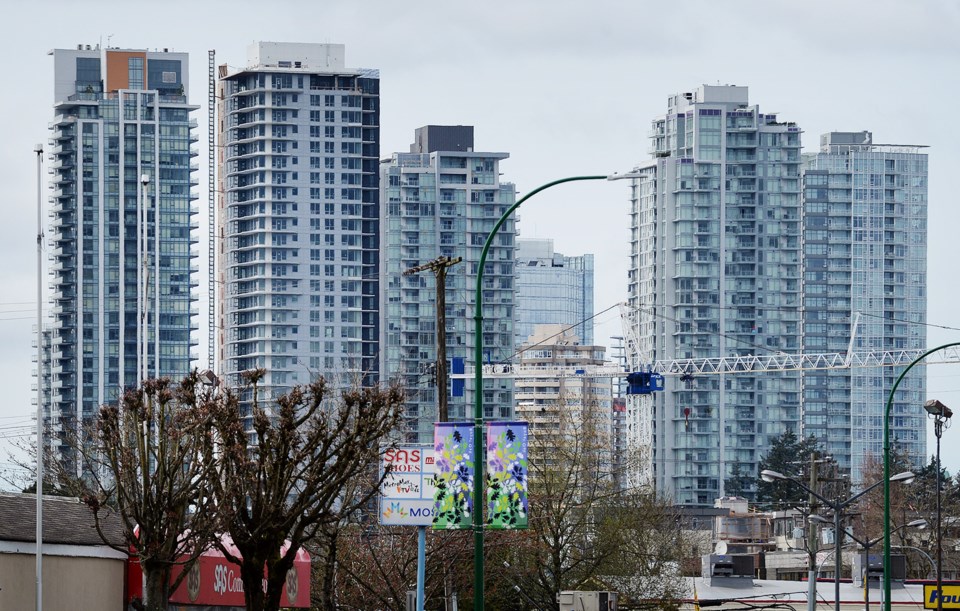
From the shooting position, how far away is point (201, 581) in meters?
42.1

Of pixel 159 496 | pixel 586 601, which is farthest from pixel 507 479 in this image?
pixel 159 496

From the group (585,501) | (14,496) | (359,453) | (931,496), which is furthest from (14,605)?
(931,496)

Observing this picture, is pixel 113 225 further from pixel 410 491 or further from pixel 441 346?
pixel 410 491

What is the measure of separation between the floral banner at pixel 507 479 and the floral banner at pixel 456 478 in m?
0.36

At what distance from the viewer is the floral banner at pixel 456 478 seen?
27.0 m

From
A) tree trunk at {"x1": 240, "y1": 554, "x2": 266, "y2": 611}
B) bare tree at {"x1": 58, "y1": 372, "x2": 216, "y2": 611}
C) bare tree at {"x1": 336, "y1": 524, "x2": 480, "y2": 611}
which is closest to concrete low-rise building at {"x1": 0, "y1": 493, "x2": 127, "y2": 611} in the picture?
bare tree at {"x1": 58, "y1": 372, "x2": 216, "y2": 611}

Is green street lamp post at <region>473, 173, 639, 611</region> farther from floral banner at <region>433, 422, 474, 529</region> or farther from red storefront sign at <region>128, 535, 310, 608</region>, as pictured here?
red storefront sign at <region>128, 535, 310, 608</region>

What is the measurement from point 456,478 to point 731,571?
1981 inches

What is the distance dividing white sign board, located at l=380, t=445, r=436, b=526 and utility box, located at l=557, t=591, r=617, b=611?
7.30 m

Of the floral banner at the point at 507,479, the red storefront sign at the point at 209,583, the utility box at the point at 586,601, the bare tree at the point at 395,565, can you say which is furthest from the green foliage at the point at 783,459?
the floral banner at the point at 507,479

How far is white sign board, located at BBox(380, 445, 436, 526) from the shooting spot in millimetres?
31078

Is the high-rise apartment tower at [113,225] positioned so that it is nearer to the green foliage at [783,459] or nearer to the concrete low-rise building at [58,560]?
the green foliage at [783,459]

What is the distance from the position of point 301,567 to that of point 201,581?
410 cm

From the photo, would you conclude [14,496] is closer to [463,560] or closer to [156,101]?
[463,560]
